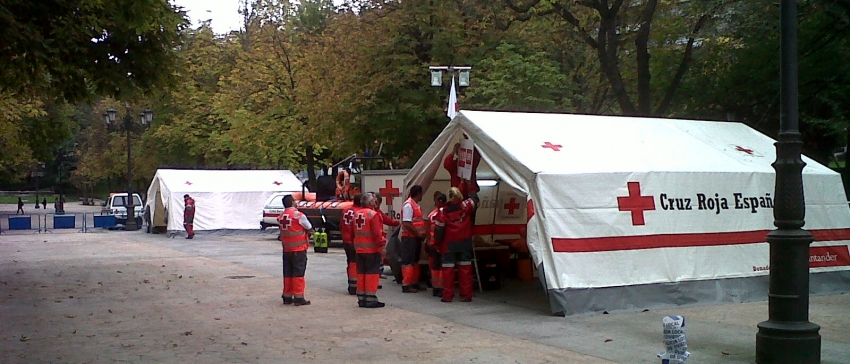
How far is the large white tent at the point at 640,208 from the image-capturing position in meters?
12.1

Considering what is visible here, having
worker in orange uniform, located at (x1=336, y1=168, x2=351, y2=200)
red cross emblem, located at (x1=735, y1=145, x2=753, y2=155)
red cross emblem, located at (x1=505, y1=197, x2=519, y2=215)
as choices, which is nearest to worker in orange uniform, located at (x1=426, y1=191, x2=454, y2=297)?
red cross emblem, located at (x1=505, y1=197, x2=519, y2=215)

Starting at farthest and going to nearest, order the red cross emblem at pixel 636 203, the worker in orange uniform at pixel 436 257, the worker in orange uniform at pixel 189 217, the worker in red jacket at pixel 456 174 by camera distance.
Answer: the worker in orange uniform at pixel 189 217 → the worker in red jacket at pixel 456 174 → the worker in orange uniform at pixel 436 257 → the red cross emblem at pixel 636 203

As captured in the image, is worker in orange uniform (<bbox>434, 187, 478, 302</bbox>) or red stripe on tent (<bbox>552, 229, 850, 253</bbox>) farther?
worker in orange uniform (<bbox>434, 187, 478, 302</bbox>)

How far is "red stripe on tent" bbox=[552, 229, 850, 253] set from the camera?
476 inches

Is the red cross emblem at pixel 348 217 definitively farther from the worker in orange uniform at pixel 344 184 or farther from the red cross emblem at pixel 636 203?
the worker in orange uniform at pixel 344 184

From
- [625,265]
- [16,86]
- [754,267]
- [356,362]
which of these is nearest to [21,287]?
[16,86]

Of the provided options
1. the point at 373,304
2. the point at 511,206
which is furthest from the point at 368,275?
the point at 511,206

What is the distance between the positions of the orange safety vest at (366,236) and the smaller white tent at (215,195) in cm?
2223

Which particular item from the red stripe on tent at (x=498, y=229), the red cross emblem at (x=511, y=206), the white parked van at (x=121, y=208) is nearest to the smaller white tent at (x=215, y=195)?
the white parked van at (x=121, y=208)

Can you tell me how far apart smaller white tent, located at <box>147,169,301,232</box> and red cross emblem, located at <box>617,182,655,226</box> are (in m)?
24.4

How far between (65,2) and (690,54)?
17048mm

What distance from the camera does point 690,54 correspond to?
23797mm

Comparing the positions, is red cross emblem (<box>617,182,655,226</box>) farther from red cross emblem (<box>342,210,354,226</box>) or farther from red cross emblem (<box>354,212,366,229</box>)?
red cross emblem (<box>342,210,354,226</box>)

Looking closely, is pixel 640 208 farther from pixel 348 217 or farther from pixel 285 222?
pixel 285 222
